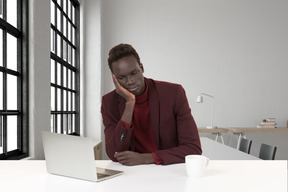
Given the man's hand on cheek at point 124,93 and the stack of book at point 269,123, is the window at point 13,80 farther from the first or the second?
the stack of book at point 269,123

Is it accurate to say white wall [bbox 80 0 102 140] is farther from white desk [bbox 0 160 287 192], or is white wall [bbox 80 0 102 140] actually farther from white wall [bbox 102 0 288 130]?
white desk [bbox 0 160 287 192]

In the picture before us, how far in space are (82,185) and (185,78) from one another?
16.6 feet

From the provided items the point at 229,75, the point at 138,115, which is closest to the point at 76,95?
the point at 229,75

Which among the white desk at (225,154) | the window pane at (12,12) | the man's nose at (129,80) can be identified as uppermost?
the window pane at (12,12)

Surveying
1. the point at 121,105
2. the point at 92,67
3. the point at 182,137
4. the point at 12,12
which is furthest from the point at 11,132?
the point at 92,67

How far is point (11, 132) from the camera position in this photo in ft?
8.52

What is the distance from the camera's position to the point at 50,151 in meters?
1.14

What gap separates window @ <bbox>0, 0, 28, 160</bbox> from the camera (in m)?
2.44

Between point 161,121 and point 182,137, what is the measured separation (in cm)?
15

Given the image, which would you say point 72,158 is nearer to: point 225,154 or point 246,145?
point 225,154

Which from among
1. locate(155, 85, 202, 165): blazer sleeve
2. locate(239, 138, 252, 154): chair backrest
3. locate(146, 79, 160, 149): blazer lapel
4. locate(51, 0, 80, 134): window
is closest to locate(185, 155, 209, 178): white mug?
locate(155, 85, 202, 165): blazer sleeve

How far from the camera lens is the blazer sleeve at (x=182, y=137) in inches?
53.4

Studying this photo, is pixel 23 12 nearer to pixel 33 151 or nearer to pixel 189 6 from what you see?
pixel 33 151

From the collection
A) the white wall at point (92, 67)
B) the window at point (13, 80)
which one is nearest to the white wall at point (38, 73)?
the window at point (13, 80)
